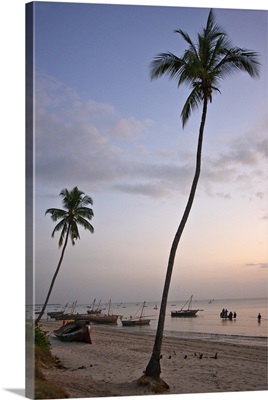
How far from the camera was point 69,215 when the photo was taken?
13.6 m

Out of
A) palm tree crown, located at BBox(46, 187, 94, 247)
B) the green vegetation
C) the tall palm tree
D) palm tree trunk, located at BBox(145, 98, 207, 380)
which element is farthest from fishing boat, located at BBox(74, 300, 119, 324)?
palm tree crown, located at BBox(46, 187, 94, 247)

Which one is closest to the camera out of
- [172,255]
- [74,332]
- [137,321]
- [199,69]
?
[172,255]

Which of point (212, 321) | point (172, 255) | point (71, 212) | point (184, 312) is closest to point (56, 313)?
point (71, 212)

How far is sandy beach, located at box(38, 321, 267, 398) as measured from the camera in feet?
45.7

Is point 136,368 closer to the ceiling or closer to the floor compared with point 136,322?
closer to the floor

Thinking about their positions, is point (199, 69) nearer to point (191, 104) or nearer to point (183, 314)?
point (191, 104)

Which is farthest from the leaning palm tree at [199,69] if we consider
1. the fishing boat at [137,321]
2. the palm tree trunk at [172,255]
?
the fishing boat at [137,321]

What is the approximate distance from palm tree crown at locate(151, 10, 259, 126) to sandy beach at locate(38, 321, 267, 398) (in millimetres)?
3721

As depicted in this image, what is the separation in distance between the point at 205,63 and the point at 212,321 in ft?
24.0

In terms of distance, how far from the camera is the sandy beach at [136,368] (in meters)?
13.9

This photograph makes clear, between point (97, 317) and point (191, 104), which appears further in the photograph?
point (97, 317)

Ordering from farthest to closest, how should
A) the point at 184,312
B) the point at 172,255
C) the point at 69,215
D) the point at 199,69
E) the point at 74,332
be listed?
the point at 184,312 → the point at 74,332 → the point at 199,69 → the point at 172,255 → the point at 69,215

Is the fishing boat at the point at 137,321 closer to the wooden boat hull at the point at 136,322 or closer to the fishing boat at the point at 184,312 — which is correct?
the wooden boat hull at the point at 136,322

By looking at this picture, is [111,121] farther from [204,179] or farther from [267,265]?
[267,265]
